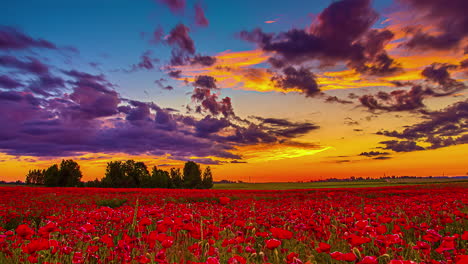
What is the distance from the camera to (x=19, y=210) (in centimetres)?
1089

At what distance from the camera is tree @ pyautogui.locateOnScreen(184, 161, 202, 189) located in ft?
233

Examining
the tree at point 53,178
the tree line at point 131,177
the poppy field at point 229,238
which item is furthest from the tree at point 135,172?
the poppy field at point 229,238

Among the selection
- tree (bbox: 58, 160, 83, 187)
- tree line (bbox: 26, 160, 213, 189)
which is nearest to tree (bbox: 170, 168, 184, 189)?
tree line (bbox: 26, 160, 213, 189)

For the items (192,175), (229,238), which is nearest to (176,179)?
(192,175)

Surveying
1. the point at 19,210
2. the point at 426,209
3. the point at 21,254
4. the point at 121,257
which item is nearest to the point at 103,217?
the point at 21,254

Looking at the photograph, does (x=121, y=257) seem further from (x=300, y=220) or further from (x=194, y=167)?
(x=194, y=167)

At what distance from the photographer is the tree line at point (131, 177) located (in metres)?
66.1

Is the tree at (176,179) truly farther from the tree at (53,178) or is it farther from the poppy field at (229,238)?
the poppy field at (229,238)

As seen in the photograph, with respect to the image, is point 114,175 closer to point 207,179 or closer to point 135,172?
point 135,172

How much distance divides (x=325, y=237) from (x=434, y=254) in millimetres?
2285

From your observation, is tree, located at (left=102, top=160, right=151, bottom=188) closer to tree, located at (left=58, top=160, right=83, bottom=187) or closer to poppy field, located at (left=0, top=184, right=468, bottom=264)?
tree, located at (left=58, top=160, right=83, bottom=187)

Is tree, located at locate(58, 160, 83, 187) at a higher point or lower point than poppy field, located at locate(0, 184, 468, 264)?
higher

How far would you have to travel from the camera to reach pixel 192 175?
72.0 metres

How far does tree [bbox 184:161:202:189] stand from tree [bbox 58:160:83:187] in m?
24.7
